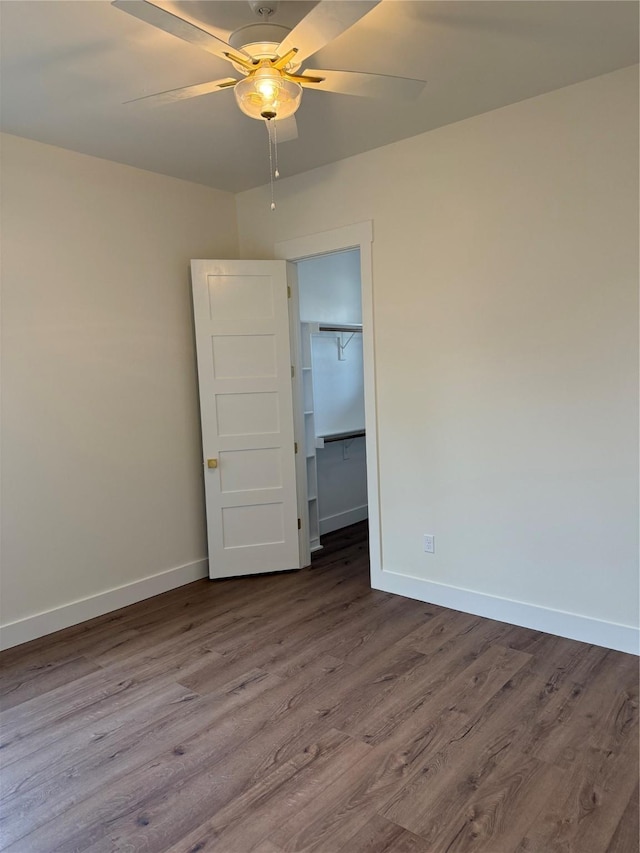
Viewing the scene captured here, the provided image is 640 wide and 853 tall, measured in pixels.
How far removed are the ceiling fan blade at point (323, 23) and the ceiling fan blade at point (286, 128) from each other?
18.4 inches

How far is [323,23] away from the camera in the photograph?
1.67 meters

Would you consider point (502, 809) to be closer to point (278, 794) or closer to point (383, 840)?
point (383, 840)

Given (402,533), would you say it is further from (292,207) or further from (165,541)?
(292,207)

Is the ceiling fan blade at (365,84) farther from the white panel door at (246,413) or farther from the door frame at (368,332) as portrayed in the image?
the white panel door at (246,413)

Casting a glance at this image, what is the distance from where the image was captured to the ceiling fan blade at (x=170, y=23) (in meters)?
1.53

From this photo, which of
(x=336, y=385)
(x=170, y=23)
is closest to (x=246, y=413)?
(x=336, y=385)

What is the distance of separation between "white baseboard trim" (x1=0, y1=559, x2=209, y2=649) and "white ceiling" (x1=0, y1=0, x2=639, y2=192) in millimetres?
2702

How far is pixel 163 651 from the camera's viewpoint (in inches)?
120

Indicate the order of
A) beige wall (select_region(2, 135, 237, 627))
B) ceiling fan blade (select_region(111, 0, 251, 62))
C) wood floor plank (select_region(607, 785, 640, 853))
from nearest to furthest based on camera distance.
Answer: ceiling fan blade (select_region(111, 0, 251, 62)) < wood floor plank (select_region(607, 785, 640, 853)) < beige wall (select_region(2, 135, 237, 627))

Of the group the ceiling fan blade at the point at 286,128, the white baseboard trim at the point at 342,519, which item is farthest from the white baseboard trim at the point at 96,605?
the ceiling fan blade at the point at 286,128

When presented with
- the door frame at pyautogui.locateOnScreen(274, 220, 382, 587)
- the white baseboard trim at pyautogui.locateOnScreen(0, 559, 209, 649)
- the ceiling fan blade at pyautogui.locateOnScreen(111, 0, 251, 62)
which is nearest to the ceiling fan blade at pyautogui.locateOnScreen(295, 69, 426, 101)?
the ceiling fan blade at pyautogui.locateOnScreen(111, 0, 251, 62)

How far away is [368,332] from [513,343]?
37.0 inches

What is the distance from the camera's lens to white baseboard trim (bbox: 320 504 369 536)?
5102 millimetres

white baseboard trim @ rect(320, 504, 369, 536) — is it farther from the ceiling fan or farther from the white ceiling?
the ceiling fan
